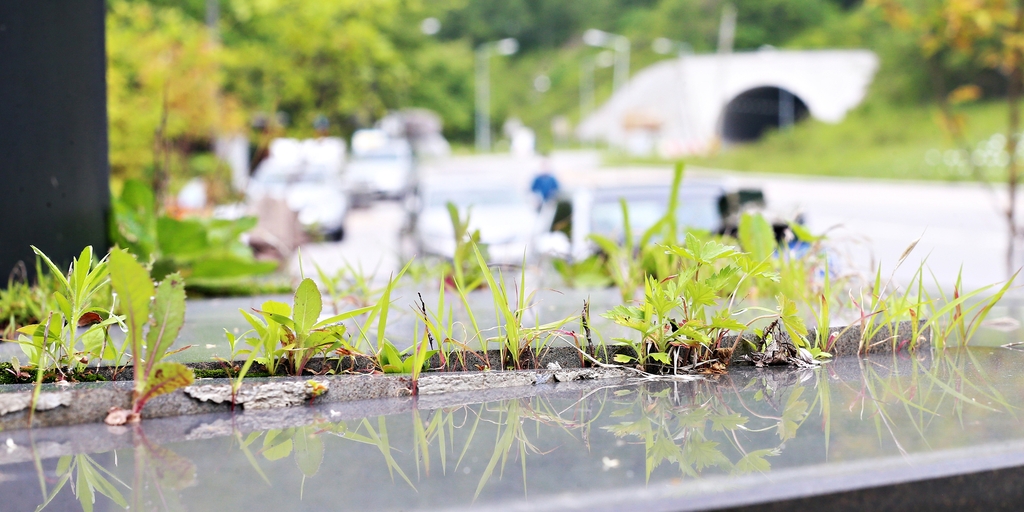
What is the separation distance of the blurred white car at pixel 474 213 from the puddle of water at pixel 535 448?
34.3 feet

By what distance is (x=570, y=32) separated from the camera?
7444 cm

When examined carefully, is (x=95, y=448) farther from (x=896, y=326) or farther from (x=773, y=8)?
(x=773, y=8)

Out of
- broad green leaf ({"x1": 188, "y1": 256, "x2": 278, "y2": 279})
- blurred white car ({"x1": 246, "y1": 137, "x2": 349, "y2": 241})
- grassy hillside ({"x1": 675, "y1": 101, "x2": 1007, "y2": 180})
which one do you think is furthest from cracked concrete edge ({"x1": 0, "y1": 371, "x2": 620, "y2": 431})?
grassy hillside ({"x1": 675, "y1": 101, "x2": 1007, "y2": 180})

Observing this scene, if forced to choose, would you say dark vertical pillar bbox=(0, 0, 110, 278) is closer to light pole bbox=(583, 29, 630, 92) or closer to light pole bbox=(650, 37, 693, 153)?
light pole bbox=(650, 37, 693, 153)

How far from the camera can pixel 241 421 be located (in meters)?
2.18

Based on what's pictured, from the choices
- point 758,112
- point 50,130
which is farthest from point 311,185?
point 758,112

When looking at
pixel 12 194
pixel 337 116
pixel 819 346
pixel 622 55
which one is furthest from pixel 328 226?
pixel 622 55

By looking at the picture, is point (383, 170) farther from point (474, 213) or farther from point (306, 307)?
point (306, 307)

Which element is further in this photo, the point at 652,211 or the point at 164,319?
the point at 652,211

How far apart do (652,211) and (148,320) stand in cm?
857

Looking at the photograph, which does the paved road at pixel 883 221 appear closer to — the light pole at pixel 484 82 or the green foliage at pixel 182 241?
the green foliage at pixel 182 241

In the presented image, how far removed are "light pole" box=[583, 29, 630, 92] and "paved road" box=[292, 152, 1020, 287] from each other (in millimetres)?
29840

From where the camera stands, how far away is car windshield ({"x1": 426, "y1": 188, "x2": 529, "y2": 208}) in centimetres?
1536

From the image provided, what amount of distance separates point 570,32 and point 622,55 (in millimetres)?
5428
